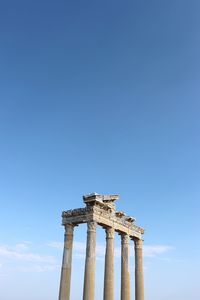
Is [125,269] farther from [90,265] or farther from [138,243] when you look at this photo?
[90,265]

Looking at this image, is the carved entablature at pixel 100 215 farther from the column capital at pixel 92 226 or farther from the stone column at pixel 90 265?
the stone column at pixel 90 265

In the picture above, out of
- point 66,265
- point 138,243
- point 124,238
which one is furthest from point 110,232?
point 138,243

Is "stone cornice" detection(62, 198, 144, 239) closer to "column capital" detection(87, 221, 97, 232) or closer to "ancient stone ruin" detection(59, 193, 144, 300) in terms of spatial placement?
"ancient stone ruin" detection(59, 193, 144, 300)

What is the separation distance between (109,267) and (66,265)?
4.42m

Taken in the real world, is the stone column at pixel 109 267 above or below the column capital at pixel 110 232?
below

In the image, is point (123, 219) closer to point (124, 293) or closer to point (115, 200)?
point (115, 200)

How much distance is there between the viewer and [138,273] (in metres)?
45.8

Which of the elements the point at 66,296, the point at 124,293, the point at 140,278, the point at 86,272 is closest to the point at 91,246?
the point at 86,272

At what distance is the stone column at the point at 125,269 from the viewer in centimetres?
4219

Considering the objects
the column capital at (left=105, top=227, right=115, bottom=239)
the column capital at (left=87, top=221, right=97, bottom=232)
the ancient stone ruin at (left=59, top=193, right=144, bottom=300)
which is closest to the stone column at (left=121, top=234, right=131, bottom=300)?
the ancient stone ruin at (left=59, top=193, right=144, bottom=300)

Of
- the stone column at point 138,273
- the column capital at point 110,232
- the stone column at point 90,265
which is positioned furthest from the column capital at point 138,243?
the stone column at point 90,265

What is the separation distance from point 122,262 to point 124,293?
3319 mm

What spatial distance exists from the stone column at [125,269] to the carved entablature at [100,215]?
1036mm

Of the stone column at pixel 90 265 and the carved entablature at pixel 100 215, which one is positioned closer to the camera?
the stone column at pixel 90 265
